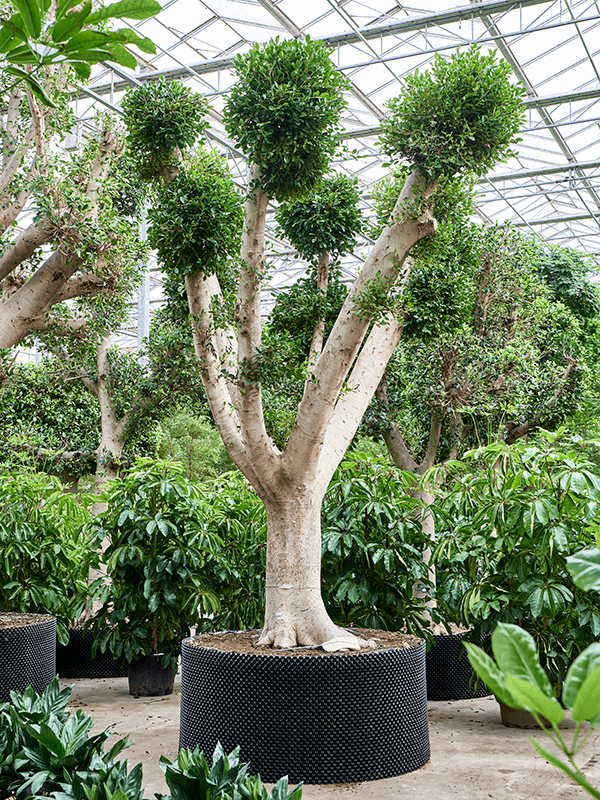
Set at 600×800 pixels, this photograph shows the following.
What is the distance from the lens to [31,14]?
86 cm

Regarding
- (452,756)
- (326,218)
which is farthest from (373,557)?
(326,218)

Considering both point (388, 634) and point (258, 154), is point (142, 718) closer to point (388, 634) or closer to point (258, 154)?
point (388, 634)

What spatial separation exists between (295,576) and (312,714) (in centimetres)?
73

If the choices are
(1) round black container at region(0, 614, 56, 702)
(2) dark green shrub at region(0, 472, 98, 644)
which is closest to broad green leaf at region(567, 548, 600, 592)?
(1) round black container at region(0, 614, 56, 702)

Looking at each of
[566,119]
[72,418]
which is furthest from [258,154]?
[566,119]

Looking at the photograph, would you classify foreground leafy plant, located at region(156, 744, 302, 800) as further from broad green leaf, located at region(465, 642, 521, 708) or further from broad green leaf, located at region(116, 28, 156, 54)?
broad green leaf, located at region(116, 28, 156, 54)

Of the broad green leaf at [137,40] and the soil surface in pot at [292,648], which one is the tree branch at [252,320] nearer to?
the soil surface in pot at [292,648]

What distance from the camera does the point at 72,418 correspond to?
719 cm

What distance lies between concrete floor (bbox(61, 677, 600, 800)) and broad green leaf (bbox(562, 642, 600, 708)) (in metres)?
1.57

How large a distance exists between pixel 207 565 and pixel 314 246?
1.90m

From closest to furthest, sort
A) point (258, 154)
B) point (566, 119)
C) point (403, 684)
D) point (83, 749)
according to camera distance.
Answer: point (83, 749) → point (403, 684) → point (258, 154) → point (566, 119)

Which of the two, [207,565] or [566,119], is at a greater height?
[566,119]

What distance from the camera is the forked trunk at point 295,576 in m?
3.12

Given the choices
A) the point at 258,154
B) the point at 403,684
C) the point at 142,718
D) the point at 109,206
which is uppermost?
the point at 109,206
